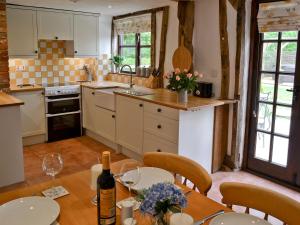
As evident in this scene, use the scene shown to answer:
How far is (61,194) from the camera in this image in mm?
1446

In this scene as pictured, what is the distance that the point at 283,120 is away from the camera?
11.1 feet

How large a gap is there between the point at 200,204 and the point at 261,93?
2.53 meters

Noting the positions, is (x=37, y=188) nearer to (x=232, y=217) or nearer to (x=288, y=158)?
(x=232, y=217)

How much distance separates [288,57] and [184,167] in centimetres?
216

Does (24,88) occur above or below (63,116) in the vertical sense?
above

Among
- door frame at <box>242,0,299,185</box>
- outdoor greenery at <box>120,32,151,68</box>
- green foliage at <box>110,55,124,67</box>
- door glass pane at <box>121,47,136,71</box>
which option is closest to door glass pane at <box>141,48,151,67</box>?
outdoor greenery at <box>120,32,151,68</box>

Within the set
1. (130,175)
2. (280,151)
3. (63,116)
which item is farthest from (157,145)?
(130,175)

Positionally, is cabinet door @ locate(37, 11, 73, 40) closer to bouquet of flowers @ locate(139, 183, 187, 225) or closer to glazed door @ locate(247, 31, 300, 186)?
glazed door @ locate(247, 31, 300, 186)

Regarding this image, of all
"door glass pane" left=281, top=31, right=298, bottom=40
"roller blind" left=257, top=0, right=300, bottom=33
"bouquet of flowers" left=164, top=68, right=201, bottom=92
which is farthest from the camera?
"bouquet of flowers" left=164, top=68, right=201, bottom=92

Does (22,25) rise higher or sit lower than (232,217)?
higher

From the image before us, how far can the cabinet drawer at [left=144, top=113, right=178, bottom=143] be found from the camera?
3.32 meters

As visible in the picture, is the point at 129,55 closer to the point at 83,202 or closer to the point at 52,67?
the point at 52,67

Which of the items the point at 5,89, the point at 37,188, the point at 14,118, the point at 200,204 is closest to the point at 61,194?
the point at 37,188

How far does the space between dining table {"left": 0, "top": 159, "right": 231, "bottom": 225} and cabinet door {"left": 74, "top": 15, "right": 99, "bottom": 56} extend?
13.0ft
